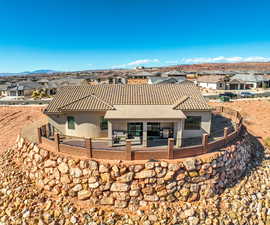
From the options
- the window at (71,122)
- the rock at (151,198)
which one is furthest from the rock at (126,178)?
the window at (71,122)

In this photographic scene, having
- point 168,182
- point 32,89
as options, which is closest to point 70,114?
point 168,182

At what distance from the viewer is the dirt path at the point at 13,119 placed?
24431 millimetres

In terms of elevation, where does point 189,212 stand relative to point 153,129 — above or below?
below

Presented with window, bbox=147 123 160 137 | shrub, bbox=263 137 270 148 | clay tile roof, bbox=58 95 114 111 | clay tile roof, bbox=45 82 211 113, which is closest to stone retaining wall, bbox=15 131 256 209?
window, bbox=147 123 160 137

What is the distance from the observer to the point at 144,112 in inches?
621

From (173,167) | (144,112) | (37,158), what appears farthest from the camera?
(144,112)

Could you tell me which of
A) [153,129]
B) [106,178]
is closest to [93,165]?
[106,178]

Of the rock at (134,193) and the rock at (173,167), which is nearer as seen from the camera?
the rock at (134,193)

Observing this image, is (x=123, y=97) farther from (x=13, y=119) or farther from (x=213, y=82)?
(x=213, y=82)

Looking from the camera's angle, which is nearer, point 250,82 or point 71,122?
point 71,122

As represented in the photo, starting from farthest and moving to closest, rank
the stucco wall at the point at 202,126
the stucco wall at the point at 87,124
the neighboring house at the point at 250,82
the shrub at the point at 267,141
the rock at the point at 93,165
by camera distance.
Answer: the neighboring house at the point at 250,82, the shrub at the point at 267,141, the stucco wall at the point at 202,126, the stucco wall at the point at 87,124, the rock at the point at 93,165

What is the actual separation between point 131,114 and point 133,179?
5.11 meters

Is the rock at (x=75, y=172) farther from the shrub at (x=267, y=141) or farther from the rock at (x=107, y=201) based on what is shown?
the shrub at (x=267, y=141)

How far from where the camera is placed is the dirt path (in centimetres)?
2443
